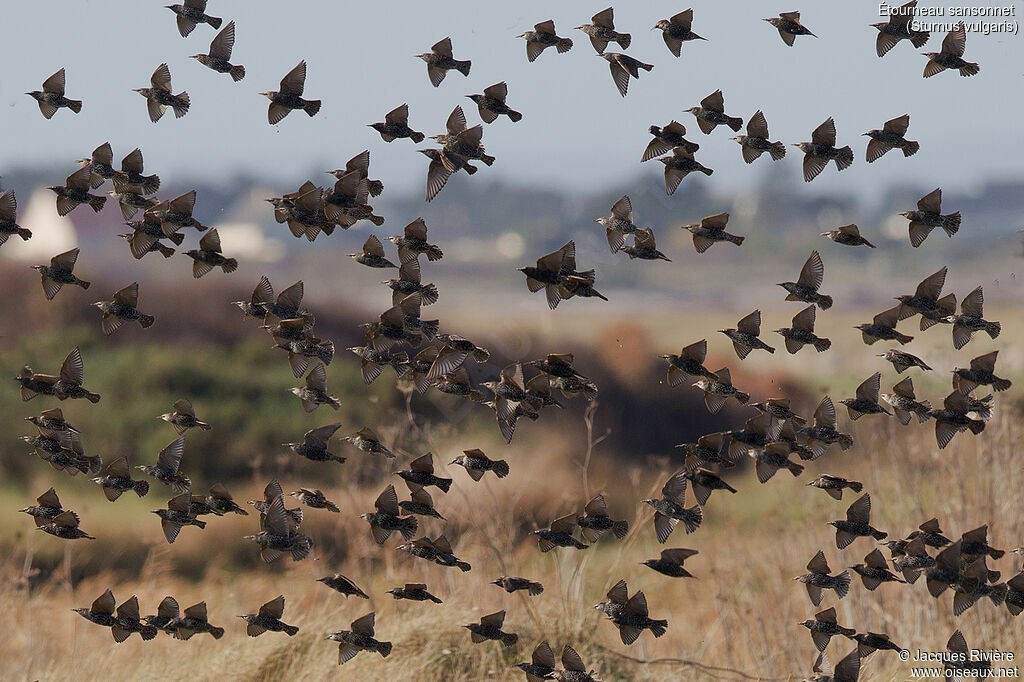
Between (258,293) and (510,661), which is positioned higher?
(258,293)

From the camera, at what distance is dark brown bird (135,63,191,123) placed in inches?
245

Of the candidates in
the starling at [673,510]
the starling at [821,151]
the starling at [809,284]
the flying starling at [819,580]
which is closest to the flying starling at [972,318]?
the starling at [809,284]

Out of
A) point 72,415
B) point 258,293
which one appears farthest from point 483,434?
point 258,293

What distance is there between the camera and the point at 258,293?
6008 mm

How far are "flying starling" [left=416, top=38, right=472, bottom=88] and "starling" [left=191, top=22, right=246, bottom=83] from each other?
101 centimetres

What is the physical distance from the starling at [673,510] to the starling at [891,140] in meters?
2.05

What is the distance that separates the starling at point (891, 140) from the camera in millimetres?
6062

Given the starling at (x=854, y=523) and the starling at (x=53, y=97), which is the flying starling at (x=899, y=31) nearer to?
the starling at (x=854, y=523)

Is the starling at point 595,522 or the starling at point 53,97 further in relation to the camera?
the starling at point 53,97

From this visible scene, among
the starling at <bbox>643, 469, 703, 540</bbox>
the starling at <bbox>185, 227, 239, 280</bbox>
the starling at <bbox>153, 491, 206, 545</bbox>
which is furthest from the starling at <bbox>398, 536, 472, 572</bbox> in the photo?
the starling at <bbox>185, 227, 239, 280</bbox>

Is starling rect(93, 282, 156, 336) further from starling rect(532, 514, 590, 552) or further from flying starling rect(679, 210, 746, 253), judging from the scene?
flying starling rect(679, 210, 746, 253)

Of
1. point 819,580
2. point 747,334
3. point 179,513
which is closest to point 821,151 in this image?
point 747,334

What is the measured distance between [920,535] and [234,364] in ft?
68.9

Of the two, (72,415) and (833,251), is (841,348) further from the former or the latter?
(72,415)
